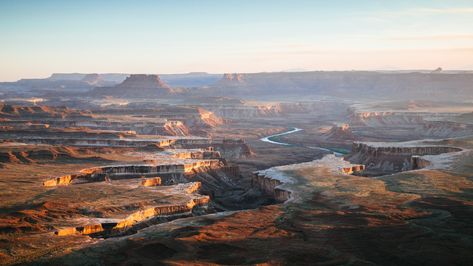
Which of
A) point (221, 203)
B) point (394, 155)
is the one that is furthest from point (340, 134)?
point (221, 203)

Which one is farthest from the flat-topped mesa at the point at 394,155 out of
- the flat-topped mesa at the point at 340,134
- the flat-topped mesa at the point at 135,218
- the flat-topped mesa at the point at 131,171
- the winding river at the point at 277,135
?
the winding river at the point at 277,135

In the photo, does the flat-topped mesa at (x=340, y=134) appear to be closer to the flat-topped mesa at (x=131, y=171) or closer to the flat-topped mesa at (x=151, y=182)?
the flat-topped mesa at (x=131, y=171)

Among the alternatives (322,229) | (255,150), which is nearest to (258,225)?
(322,229)

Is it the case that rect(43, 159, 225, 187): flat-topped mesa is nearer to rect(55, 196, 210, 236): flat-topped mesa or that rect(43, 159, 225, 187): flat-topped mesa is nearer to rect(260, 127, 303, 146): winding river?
rect(55, 196, 210, 236): flat-topped mesa

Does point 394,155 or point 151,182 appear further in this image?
point 394,155

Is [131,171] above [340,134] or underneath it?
above

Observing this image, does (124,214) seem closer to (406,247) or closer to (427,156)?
(406,247)

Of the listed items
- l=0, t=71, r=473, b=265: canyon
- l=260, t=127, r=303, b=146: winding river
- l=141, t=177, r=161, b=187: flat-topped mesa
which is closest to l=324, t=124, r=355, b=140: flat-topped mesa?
l=260, t=127, r=303, b=146: winding river

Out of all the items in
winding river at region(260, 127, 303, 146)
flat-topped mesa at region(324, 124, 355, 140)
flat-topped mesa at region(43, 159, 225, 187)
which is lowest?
winding river at region(260, 127, 303, 146)

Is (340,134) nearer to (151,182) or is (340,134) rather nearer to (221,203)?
(221,203)
